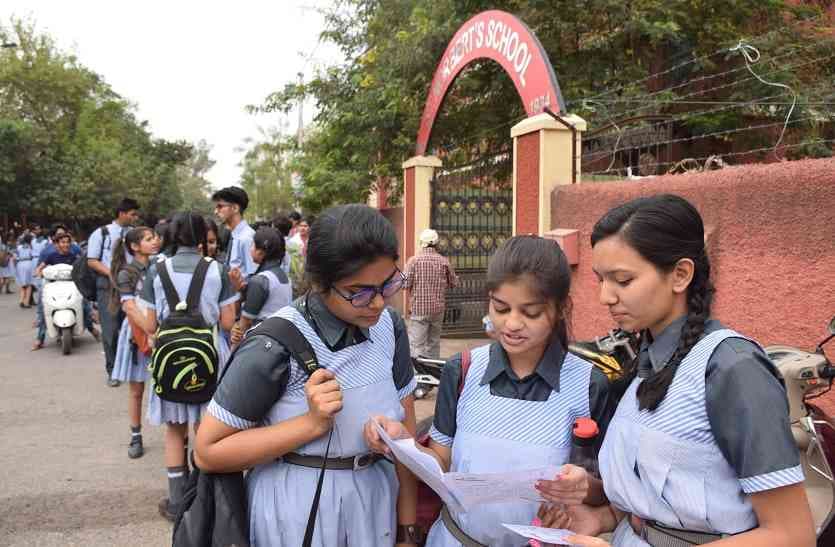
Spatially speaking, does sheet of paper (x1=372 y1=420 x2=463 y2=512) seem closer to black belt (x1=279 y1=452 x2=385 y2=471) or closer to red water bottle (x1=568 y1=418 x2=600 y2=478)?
black belt (x1=279 y1=452 x2=385 y2=471)

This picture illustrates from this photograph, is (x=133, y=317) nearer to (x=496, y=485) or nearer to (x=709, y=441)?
(x=496, y=485)

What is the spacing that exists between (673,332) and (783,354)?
1.53 meters

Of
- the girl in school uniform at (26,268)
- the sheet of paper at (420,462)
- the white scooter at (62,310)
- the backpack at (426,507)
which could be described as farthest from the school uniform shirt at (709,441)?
the girl in school uniform at (26,268)

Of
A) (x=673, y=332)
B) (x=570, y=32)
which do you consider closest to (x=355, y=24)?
(x=570, y=32)

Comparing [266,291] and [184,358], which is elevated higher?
[266,291]

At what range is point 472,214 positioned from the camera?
349 inches

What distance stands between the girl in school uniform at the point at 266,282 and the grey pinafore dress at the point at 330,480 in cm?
316

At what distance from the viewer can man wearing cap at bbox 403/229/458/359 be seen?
6754 mm

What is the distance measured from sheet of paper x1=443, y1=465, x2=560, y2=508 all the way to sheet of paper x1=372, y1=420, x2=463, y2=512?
0.03 m

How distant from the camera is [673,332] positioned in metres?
1.41

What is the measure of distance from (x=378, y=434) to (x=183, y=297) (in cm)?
252

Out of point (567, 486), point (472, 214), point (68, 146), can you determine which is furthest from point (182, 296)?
point (68, 146)

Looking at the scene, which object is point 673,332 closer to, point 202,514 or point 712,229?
point 202,514

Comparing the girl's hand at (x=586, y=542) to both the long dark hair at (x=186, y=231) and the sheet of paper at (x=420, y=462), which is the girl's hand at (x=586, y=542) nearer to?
the sheet of paper at (x=420, y=462)
